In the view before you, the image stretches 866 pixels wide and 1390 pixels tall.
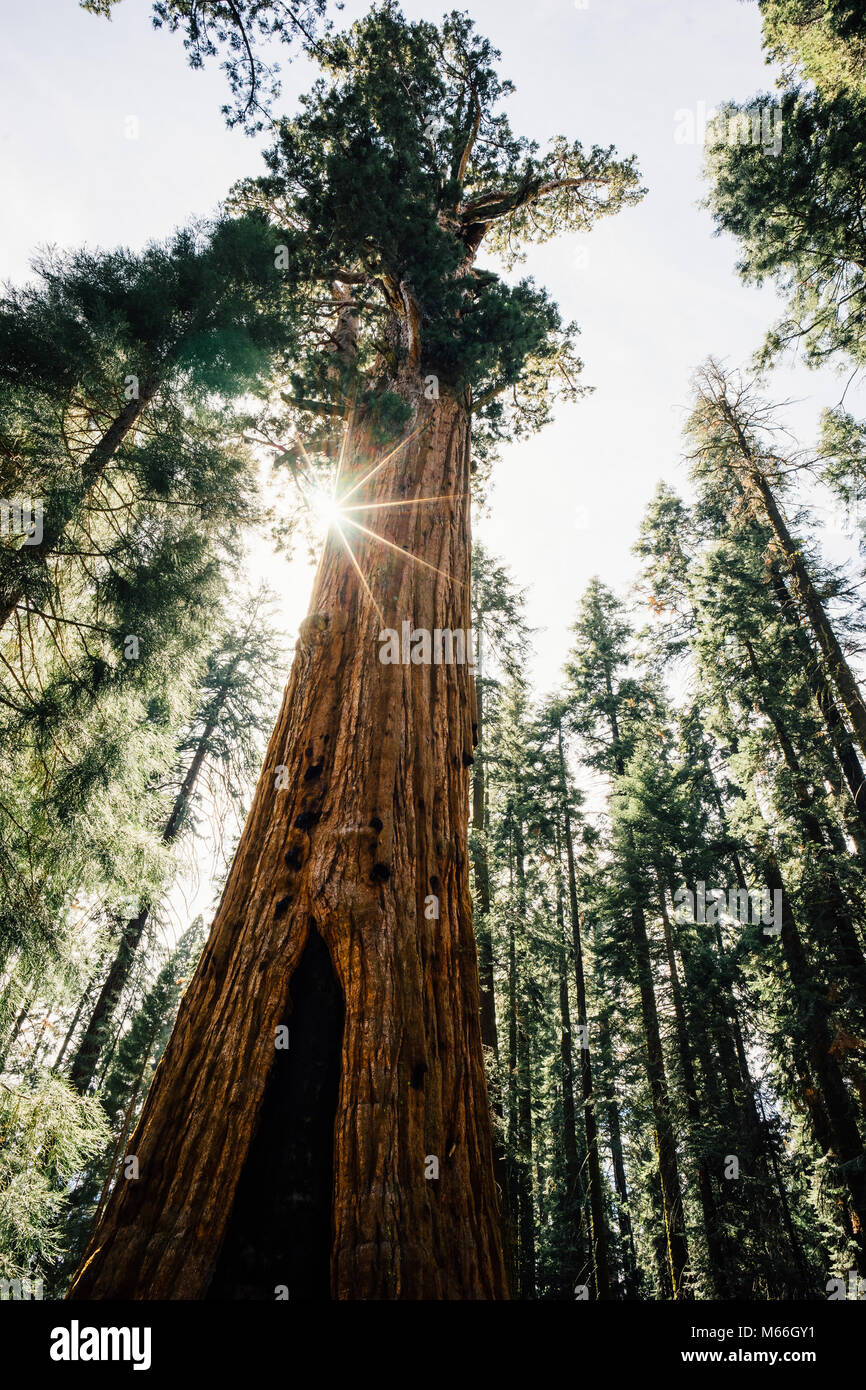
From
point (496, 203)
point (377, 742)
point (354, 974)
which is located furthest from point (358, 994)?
point (496, 203)

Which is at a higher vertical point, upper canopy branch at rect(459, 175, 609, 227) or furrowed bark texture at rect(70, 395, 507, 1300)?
Answer: upper canopy branch at rect(459, 175, 609, 227)

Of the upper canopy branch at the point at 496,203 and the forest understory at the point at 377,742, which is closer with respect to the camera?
the forest understory at the point at 377,742

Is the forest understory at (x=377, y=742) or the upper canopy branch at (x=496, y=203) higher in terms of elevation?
the upper canopy branch at (x=496, y=203)

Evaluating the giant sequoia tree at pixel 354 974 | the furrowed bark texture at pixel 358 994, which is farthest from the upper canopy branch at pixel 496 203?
the furrowed bark texture at pixel 358 994

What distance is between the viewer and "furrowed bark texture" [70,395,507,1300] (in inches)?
66.7

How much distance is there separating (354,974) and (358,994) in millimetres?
68

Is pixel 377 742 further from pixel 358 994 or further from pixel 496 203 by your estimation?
pixel 496 203

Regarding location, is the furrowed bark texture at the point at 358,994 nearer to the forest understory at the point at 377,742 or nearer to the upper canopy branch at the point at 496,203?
the forest understory at the point at 377,742

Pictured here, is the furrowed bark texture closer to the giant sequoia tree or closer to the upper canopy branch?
the giant sequoia tree

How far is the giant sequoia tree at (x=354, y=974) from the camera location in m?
1.73

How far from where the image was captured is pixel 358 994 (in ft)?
6.81

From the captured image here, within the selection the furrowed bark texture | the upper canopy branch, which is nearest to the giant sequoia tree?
the furrowed bark texture

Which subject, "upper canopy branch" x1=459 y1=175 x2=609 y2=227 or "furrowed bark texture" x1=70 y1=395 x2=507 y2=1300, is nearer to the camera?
"furrowed bark texture" x1=70 y1=395 x2=507 y2=1300

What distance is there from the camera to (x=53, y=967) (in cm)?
459
